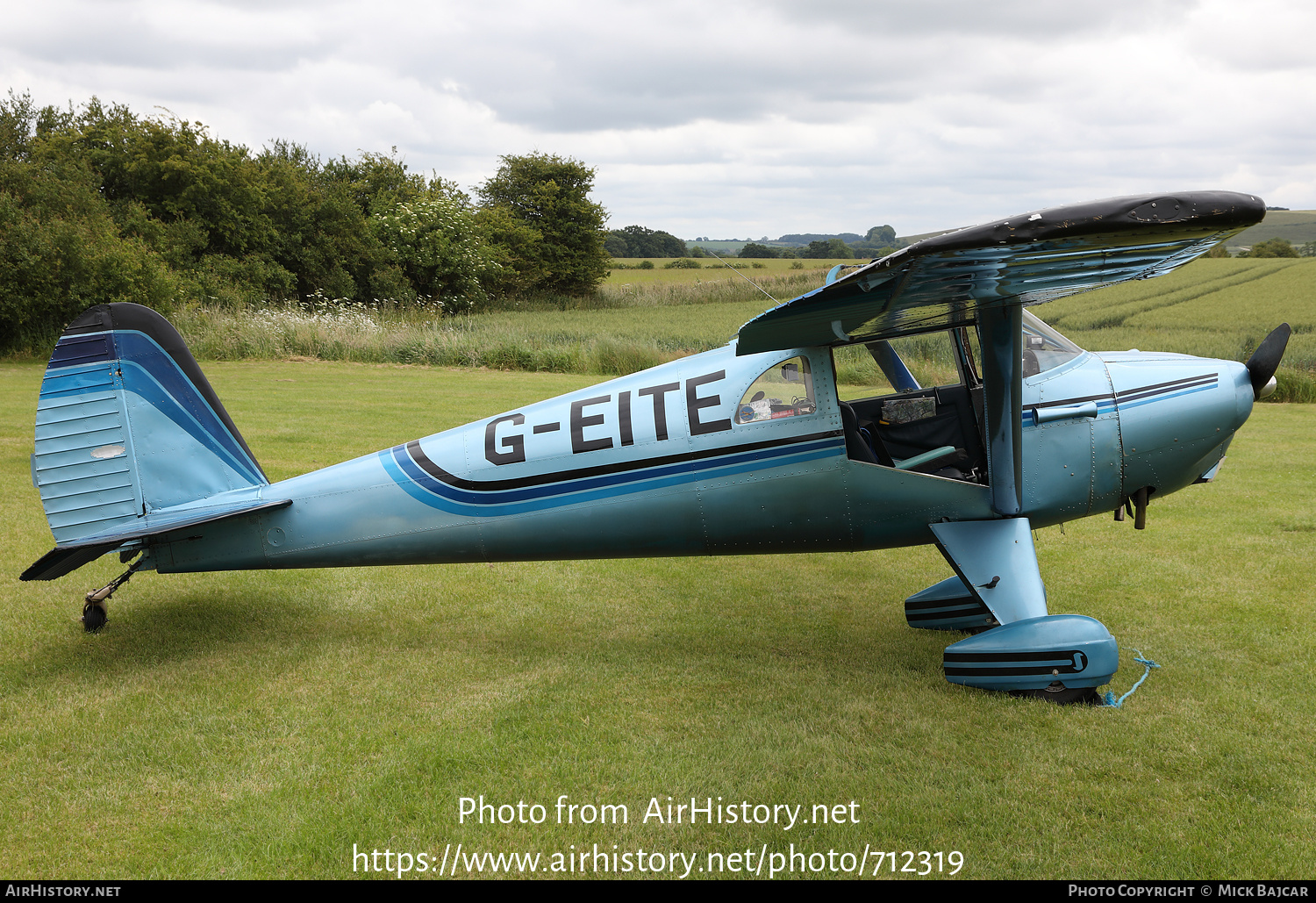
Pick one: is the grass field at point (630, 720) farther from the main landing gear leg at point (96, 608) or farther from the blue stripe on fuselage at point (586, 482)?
the blue stripe on fuselage at point (586, 482)

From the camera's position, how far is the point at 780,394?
17.8 feet

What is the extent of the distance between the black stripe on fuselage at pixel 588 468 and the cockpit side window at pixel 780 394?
0.55 feet

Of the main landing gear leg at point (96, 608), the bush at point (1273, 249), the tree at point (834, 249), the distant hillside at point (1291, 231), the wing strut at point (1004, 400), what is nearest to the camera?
the wing strut at point (1004, 400)

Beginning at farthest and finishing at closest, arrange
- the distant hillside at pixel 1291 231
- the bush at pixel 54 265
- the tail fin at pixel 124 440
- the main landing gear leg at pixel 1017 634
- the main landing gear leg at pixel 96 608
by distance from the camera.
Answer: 1. the distant hillside at pixel 1291 231
2. the bush at pixel 54 265
3. the main landing gear leg at pixel 96 608
4. the tail fin at pixel 124 440
5. the main landing gear leg at pixel 1017 634

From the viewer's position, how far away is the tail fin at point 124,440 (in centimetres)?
543

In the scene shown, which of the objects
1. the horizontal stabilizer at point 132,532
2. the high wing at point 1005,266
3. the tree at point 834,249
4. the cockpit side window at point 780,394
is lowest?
the horizontal stabilizer at point 132,532

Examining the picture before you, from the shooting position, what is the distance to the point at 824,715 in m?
4.93

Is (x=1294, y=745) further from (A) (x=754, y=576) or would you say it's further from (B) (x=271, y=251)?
(B) (x=271, y=251)

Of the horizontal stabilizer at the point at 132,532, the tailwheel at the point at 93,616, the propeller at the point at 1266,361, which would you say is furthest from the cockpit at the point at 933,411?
the tailwheel at the point at 93,616

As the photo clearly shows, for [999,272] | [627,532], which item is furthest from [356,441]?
[999,272]

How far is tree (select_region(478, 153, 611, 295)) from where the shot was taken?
53875mm

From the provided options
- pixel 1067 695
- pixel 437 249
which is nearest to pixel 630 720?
pixel 1067 695

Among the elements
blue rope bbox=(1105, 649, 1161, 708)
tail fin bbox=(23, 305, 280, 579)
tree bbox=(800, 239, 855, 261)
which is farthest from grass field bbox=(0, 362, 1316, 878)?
tree bbox=(800, 239, 855, 261)

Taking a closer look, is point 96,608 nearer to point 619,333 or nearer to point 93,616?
point 93,616
